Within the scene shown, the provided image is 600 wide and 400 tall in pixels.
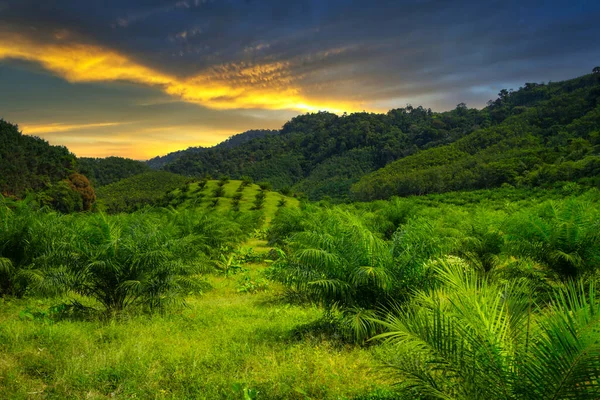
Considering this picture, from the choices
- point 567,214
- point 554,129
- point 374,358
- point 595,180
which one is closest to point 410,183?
point 595,180

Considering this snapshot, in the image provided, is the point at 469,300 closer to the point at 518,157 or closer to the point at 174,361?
the point at 174,361

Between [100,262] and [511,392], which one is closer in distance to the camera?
[511,392]

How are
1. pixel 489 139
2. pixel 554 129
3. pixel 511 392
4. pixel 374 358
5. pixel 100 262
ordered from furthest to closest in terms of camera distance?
pixel 489 139
pixel 554 129
pixel 100 262
pixel 374 358
pixel 511 392

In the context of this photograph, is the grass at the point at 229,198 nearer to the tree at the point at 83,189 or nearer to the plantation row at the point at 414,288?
the tree at the point at 83,189

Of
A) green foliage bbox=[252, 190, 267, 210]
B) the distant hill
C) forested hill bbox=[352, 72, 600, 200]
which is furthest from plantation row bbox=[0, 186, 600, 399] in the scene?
the distant hill

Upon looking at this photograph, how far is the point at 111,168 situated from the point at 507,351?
153 metres

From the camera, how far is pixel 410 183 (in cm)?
6084

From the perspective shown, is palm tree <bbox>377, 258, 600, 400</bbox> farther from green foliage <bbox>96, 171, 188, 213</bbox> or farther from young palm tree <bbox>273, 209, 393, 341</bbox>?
green foliage <bbox>96, 171, 188, 213</bbox>

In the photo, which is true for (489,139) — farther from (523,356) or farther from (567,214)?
(523,356)

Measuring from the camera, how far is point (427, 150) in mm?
94500

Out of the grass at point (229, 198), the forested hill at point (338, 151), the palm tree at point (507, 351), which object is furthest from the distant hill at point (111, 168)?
the palm tree at point (507, 351)

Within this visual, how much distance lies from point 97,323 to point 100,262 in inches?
42.1

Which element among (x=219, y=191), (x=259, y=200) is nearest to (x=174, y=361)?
(x=259, y=200)

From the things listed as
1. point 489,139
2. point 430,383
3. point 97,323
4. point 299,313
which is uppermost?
point 489,139
